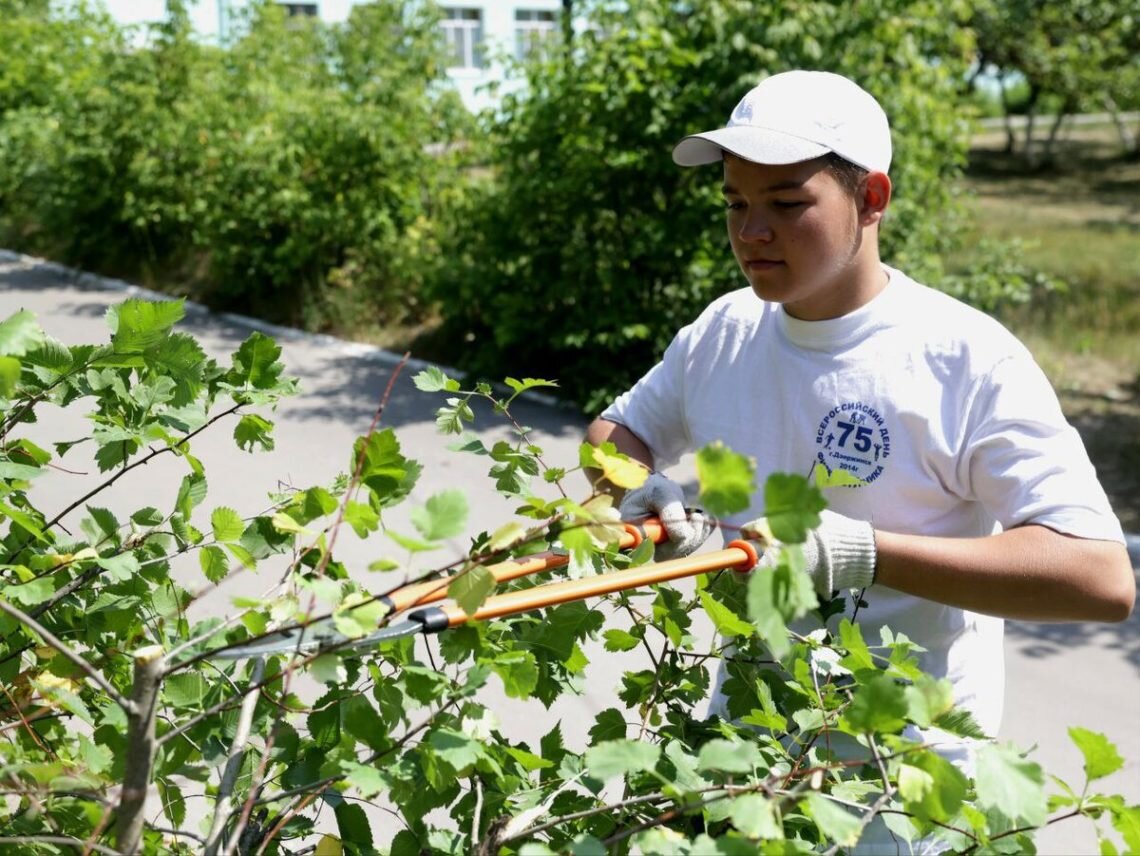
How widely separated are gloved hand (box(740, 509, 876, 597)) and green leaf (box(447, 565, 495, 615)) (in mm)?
589

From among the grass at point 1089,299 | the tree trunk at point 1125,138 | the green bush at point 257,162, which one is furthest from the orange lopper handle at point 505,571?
the tree trunk at point 1125,138

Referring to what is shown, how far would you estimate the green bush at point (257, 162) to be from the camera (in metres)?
10.5

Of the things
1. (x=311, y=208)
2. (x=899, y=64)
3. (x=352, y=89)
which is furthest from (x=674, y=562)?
(x=352, y=89)

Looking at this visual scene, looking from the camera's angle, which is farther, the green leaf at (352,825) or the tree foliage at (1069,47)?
the tree foliage at (1069,47)

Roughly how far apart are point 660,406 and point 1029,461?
0.72m

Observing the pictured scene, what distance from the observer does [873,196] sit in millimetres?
2061

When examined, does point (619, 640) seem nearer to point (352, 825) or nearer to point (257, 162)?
point (352, 825)

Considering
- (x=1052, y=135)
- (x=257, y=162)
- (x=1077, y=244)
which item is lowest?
(x=1077, y=244)

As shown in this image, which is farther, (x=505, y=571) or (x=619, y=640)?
(x=619, y=640)

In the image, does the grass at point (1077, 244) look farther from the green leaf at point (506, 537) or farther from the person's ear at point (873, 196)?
the green leaf at point (506, 537)

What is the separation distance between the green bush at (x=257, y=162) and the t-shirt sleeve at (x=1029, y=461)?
797cm

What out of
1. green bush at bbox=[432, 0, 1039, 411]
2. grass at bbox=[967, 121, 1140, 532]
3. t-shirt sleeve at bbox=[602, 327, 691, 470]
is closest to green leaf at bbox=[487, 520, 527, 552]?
t-shirt sleeve at bbox=[602, 327, 691, 470]

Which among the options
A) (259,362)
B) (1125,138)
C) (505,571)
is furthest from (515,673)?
(1125,138)

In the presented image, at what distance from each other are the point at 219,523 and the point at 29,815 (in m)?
0.46
